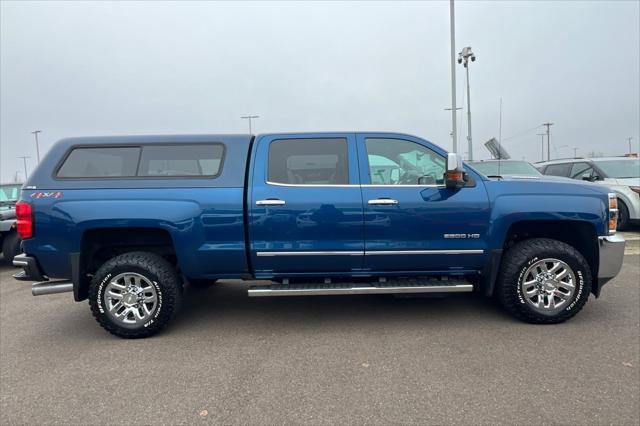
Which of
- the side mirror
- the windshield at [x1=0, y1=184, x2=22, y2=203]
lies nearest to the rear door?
the side mirror

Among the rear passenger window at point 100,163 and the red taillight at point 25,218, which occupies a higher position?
the rear passenger window at point 100,163

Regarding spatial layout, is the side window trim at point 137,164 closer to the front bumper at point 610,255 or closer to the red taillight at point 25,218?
the red taillight at point 25,218

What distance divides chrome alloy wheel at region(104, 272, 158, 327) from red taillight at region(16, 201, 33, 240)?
0.85 m

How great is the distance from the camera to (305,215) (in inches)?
144

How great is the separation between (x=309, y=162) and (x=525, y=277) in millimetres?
2386

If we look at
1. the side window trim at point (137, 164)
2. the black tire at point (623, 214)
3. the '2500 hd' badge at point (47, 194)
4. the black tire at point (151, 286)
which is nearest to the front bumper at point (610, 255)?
the side window trim at point (137, 164)

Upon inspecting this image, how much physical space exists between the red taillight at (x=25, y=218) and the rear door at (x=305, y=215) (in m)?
1.98

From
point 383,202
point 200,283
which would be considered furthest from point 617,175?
point 200,283

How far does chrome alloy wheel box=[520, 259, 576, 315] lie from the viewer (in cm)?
377

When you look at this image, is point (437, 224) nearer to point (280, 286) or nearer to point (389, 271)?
point (389, 271)

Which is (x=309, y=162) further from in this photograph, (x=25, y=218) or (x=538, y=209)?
(x=25, y=218)

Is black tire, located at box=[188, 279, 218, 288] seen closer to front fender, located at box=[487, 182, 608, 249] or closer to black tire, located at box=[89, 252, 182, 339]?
black tire, located at box=[89, 252, 182, 339]

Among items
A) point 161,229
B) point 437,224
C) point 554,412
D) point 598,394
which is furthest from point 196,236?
point 598,394

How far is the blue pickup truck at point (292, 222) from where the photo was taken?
3611mm
